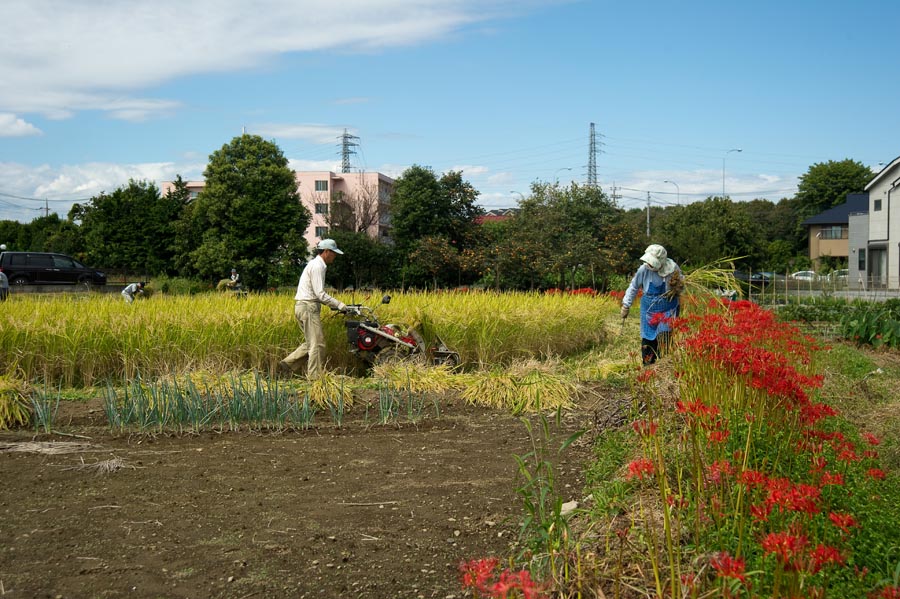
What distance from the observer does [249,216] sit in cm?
3228

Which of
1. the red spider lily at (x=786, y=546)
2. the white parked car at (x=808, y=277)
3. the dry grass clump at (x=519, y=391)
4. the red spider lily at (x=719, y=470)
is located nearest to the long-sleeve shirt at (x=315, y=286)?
the dry grass clump at (x=519, y=391)

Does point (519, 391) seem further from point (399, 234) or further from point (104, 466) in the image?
point (399, 234)

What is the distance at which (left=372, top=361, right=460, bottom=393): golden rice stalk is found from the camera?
25.5 ft

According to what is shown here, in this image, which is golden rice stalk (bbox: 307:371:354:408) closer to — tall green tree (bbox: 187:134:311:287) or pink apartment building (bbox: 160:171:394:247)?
tall green tree (bbox: 187:134:311:287)

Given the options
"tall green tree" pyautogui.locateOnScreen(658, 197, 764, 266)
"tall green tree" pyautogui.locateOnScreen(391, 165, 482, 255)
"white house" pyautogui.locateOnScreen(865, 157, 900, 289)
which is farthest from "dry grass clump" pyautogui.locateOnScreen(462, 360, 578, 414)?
"white house" pyautogui.locateOnScreen(865, 157, 900, 289)

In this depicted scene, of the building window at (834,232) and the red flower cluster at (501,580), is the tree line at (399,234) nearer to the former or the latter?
the building window at (834,232)

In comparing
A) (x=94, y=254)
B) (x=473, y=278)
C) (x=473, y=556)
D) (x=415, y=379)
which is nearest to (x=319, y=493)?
(x=473, y=556)

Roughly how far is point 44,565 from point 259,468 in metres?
1.70

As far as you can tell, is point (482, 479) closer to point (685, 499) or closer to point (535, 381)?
point (685, 499)

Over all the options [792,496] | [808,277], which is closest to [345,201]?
[808,277]

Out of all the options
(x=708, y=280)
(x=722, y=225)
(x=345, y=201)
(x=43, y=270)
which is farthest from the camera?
(x=345, y=201)

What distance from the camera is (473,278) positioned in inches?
1141

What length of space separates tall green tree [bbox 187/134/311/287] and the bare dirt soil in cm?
2622

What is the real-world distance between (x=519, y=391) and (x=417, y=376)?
1.11 metres
